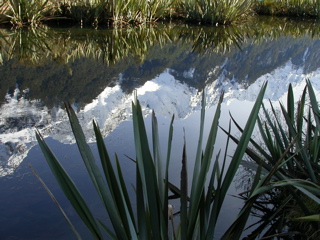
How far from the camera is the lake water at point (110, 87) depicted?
8.68 ft

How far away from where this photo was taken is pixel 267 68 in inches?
385

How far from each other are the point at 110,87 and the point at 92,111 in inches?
55.2

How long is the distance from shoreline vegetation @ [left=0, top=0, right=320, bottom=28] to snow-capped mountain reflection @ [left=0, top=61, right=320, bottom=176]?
4.87 meters

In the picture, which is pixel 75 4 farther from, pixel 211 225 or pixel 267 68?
pixel 211 225

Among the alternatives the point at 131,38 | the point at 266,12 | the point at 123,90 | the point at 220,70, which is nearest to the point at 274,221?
the point at 123,90

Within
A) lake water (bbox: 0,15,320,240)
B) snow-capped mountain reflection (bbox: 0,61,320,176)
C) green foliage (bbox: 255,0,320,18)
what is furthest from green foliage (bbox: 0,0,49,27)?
green foliage (bbox: 255,0,320,18)

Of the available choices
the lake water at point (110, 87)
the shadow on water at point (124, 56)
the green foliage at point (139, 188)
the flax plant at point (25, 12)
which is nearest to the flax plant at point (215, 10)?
the lake water at point (110, 87)

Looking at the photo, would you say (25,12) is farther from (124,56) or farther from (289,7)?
(289,7)

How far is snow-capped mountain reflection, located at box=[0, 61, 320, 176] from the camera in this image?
361cm

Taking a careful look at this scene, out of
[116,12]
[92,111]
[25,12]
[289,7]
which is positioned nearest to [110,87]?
[92,111]

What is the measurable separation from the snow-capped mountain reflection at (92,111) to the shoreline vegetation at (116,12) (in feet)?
16.0

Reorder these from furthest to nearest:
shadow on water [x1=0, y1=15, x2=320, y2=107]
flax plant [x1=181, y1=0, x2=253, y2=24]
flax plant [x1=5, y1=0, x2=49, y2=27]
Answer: flax plant [x1=181, y1=0, x2=253, y2=24], flax plant [x1=5, y1=0, x2=49, y2=27], shadow on water [x1=0, y1=15, x2=320, y2=107]

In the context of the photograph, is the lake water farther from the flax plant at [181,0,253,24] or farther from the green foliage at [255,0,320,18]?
the green foliage at [255,0,320,18]

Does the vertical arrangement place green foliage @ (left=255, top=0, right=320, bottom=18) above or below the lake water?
above
